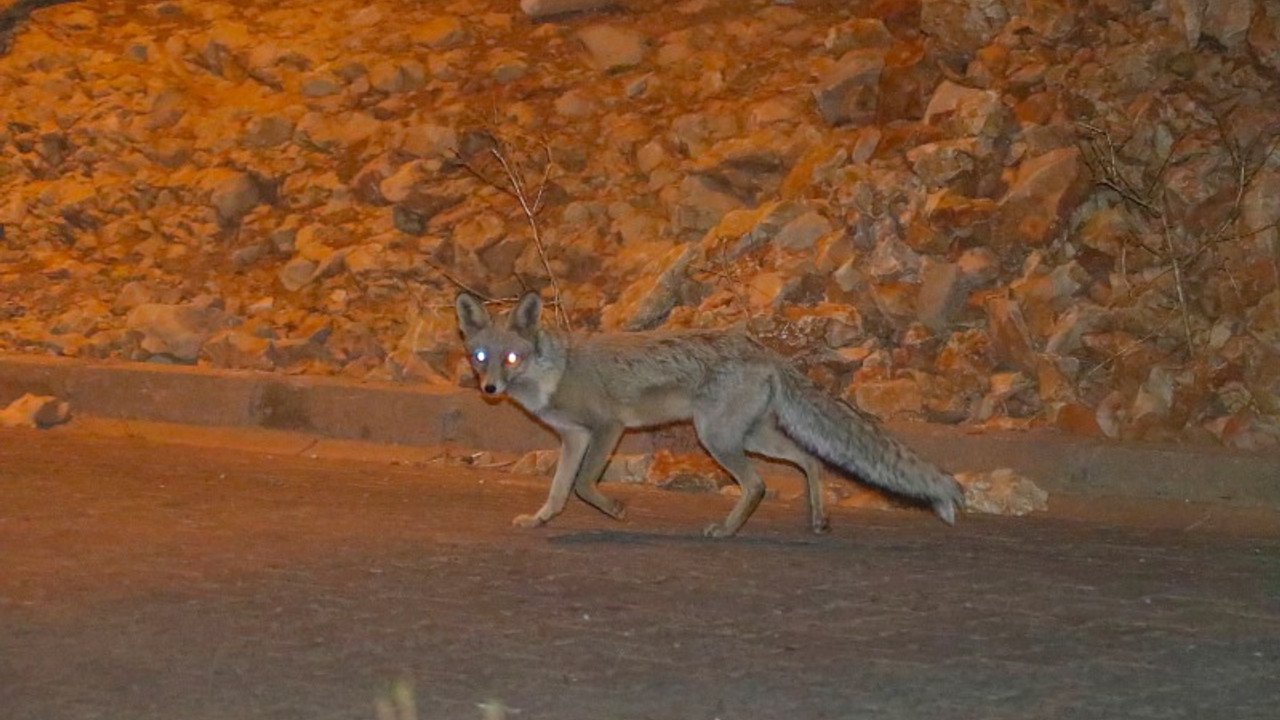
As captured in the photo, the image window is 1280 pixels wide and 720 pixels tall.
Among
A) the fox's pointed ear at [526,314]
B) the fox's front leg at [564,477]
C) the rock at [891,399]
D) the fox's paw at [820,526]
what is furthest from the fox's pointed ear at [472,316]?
the rock at [891,399]

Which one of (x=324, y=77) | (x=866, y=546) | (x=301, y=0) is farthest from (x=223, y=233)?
(x=866, y=546)

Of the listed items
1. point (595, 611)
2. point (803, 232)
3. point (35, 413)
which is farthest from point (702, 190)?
point (595, 611)

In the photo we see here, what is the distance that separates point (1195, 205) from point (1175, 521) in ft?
10.6

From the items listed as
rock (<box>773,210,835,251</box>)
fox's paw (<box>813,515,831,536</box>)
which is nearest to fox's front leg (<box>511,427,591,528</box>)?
fox's paw (<box>813,515,831,536</box>)

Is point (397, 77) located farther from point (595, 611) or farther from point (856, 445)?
point (595, 611)

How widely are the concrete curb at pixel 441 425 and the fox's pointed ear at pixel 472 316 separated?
1.97 m

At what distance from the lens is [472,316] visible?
29.3 ft

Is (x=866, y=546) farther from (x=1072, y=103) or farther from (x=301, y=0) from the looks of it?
(x=301, y=0)

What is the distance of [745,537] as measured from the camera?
8469 millimetres

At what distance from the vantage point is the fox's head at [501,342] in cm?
869

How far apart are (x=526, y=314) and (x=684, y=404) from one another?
937mm

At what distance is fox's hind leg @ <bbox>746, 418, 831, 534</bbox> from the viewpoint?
8695mm

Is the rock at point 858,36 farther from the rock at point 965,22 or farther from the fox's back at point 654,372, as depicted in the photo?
the fox's back at point 654,372

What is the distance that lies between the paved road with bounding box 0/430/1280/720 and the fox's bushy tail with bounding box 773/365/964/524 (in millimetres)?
249
